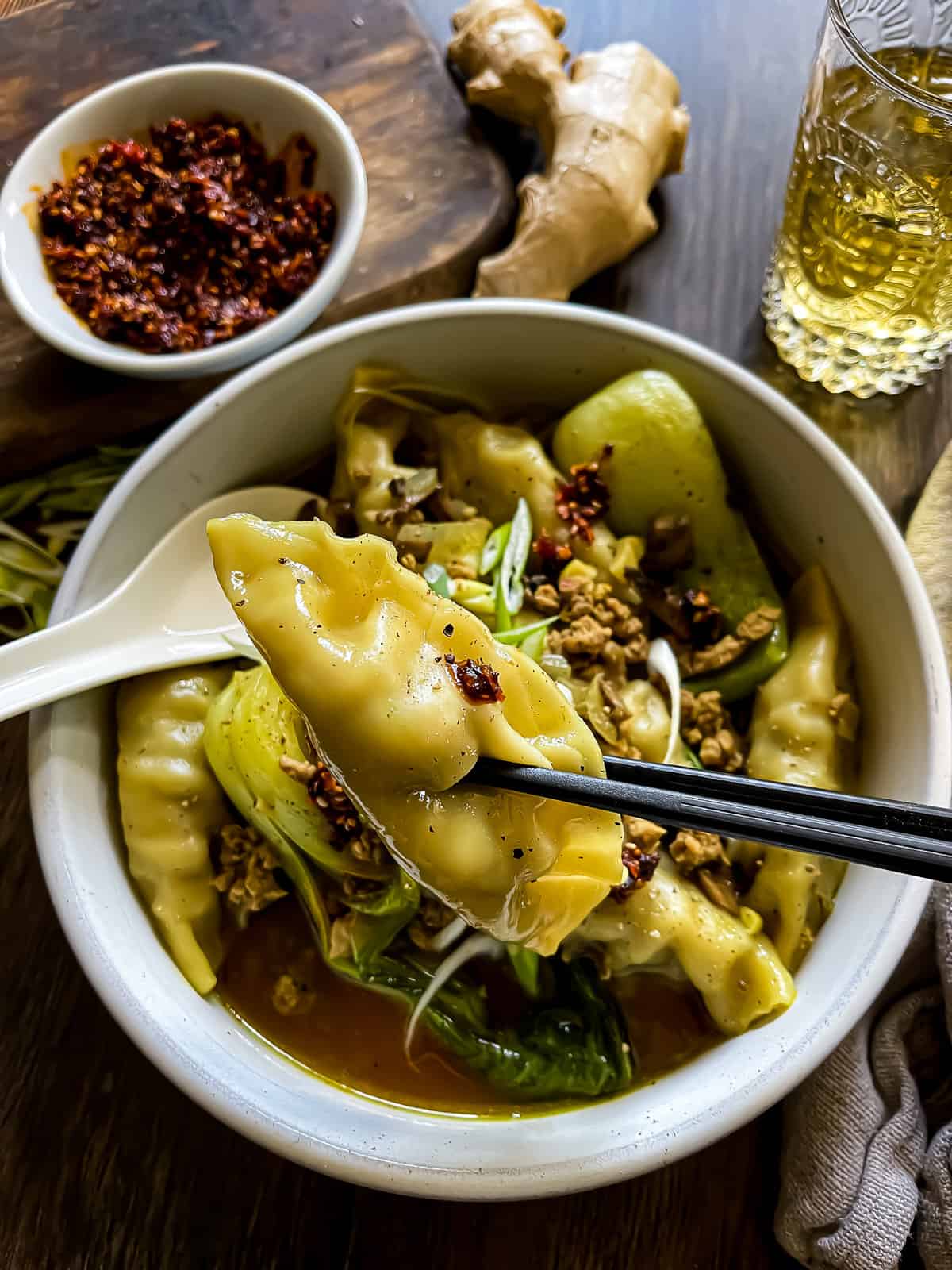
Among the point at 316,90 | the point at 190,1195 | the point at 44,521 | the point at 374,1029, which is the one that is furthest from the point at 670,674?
the point at 316,90

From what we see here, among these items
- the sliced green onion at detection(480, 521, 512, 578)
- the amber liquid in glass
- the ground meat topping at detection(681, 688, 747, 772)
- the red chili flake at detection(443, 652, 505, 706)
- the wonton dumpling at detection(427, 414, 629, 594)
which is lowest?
the ground meat topping at detection(681, 688, 747, 772)

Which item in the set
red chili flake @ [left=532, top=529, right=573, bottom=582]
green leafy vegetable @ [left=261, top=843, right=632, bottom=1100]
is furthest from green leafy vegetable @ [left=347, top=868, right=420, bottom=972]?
red chili flake @ [left=532, top=529, right=573, bottom=582]

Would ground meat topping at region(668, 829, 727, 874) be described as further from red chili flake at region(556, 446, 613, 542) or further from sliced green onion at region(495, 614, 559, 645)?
red chili flake at region(556, 446, 613, 542)

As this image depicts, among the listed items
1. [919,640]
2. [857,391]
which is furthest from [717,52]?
[919,640]

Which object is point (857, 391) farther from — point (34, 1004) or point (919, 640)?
point (34, 1004)

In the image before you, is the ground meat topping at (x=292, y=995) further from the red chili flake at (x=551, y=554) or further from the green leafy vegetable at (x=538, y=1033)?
the red chili flake at (x=551, y=554)
